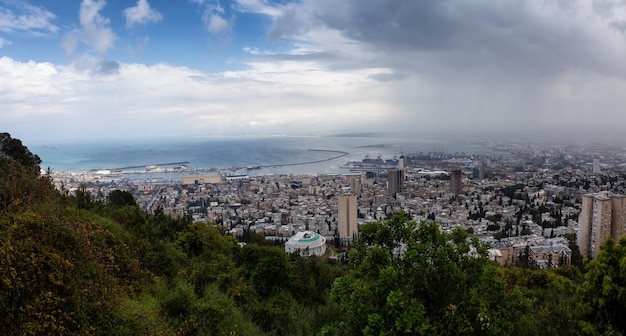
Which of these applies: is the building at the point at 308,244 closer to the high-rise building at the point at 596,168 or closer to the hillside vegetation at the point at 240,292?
the hillside vegetation at the point at 240,292

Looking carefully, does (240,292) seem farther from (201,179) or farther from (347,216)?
(201,179)

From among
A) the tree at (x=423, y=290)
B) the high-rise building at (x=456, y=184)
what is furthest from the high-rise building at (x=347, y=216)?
the tree at (x=423, y=290)

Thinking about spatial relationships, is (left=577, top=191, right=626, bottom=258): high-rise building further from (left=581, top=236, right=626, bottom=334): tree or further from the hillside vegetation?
(left=581, top=236, right=626, bottom=334): tree

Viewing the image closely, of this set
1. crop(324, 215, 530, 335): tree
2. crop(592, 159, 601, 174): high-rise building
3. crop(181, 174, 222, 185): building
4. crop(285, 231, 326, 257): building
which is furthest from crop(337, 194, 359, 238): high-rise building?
crop(592, 159, 601, 174): high-rise building

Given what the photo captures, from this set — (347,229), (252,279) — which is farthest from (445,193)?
(252,279)

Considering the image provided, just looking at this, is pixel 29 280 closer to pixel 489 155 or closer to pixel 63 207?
pixel 63 207

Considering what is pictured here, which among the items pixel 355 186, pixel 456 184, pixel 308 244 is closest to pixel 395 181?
pixel 355 186
